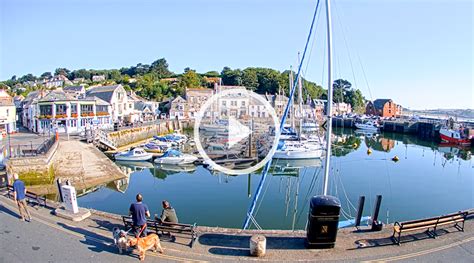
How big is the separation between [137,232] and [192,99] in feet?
284

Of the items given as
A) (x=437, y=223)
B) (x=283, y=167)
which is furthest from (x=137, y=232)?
(x=283, y=167)

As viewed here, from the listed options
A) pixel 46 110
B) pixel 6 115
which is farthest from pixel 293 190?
pixel 6 115

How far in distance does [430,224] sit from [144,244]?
8.86 meters

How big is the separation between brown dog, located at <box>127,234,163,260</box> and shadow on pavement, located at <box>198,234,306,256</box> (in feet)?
4.53

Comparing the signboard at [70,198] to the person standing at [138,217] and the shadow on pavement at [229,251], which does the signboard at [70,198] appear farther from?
the shadow on pavement at [229,251]

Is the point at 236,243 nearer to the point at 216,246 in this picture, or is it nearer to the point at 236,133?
the point at 216,246

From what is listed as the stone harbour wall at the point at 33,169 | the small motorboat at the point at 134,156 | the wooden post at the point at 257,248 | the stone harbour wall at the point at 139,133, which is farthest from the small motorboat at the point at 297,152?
the wooden post at the point at 257,248

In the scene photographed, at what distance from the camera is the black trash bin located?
8805mm

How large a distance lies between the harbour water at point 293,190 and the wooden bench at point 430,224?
8236 millimetres

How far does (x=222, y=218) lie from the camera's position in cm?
1941

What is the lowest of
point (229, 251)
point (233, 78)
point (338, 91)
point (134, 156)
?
point (134, 156)

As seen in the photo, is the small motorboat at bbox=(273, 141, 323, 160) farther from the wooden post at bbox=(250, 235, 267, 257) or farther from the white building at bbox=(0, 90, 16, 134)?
the white building at bbox=(0, 90, 16, 134)

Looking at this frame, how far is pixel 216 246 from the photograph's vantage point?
9.26 m

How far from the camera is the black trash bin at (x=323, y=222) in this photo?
8.80 metres
